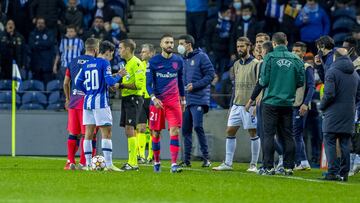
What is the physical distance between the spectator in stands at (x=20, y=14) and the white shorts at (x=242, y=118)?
1160 centimetres

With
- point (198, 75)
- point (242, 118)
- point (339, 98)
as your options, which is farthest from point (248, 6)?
point (339, 98)

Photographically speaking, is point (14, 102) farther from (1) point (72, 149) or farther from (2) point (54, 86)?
(1) point (72, 149)

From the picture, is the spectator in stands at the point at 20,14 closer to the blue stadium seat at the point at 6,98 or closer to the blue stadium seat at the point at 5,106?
the blue stadium seat at the point at 6,98

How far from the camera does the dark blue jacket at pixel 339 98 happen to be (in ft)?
61.8

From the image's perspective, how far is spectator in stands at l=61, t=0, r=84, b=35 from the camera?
102ft

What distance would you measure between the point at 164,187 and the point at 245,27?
1383 cm

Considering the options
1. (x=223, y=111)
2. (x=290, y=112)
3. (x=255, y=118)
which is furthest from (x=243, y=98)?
(x=223, y=111)

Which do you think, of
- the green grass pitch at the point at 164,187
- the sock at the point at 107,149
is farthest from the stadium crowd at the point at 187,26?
the green grass pitch at the point at 164,187

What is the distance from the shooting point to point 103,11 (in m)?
31.8

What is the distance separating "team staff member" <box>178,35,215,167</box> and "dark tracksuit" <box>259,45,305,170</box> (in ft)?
9.56

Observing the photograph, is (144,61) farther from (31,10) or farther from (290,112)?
(31,10)

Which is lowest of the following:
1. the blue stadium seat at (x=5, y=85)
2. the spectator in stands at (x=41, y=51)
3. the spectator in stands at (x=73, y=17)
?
the blue stadium seat at (x=5, y=85)

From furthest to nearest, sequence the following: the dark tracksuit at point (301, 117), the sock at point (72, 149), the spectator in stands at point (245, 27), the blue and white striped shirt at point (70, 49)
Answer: the spectator in stands at point (245, 27) < the blue and white striped shirt at point (70, 49) < the dark tracksuit at point (301, 117) < the sock at point (72, 149)

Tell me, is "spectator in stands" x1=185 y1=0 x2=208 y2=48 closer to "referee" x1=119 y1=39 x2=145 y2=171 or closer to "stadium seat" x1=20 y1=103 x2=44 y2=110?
"stadium seat" x1=20 y1=103 x2=44 y2=110
